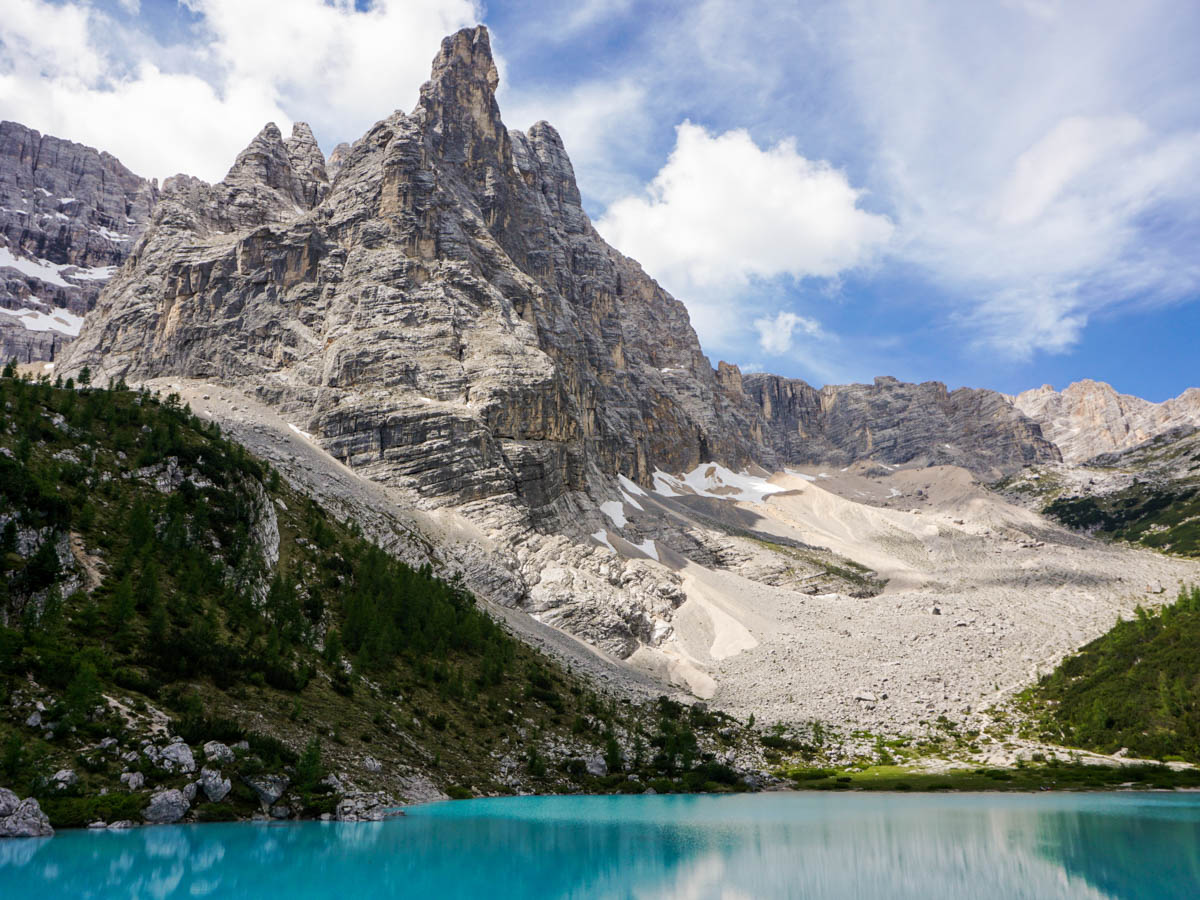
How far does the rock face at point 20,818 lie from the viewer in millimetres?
26297

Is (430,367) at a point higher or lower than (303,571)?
higher

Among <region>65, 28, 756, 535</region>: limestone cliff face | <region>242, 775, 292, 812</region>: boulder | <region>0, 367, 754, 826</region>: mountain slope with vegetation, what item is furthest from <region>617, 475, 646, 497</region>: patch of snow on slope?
<region>242, 775, 292, 812</region>: boulder

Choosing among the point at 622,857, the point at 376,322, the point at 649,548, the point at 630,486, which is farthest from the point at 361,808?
the point at 630,486

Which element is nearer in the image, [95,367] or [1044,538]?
[95,367]

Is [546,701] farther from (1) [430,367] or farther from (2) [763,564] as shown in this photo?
(2) [763,564]

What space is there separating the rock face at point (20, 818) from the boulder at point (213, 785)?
18.6 ft

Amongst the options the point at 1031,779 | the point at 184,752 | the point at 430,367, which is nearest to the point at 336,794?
the point at 184,752

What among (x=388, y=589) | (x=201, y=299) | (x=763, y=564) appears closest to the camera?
(x=388, y=589)

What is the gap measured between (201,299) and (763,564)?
10282 cm

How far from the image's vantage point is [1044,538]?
17900cm

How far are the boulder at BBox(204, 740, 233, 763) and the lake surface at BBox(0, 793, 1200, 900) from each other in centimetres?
319

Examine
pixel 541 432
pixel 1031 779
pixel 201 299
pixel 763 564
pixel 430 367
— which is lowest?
pixel 1031 779

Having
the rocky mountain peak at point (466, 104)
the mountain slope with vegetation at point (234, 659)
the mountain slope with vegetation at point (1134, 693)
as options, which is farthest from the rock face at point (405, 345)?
the mountain slope with vegetation at point (1134, 693)

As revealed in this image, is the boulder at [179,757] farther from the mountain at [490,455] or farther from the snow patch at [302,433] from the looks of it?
the snow patch at [302,433]
